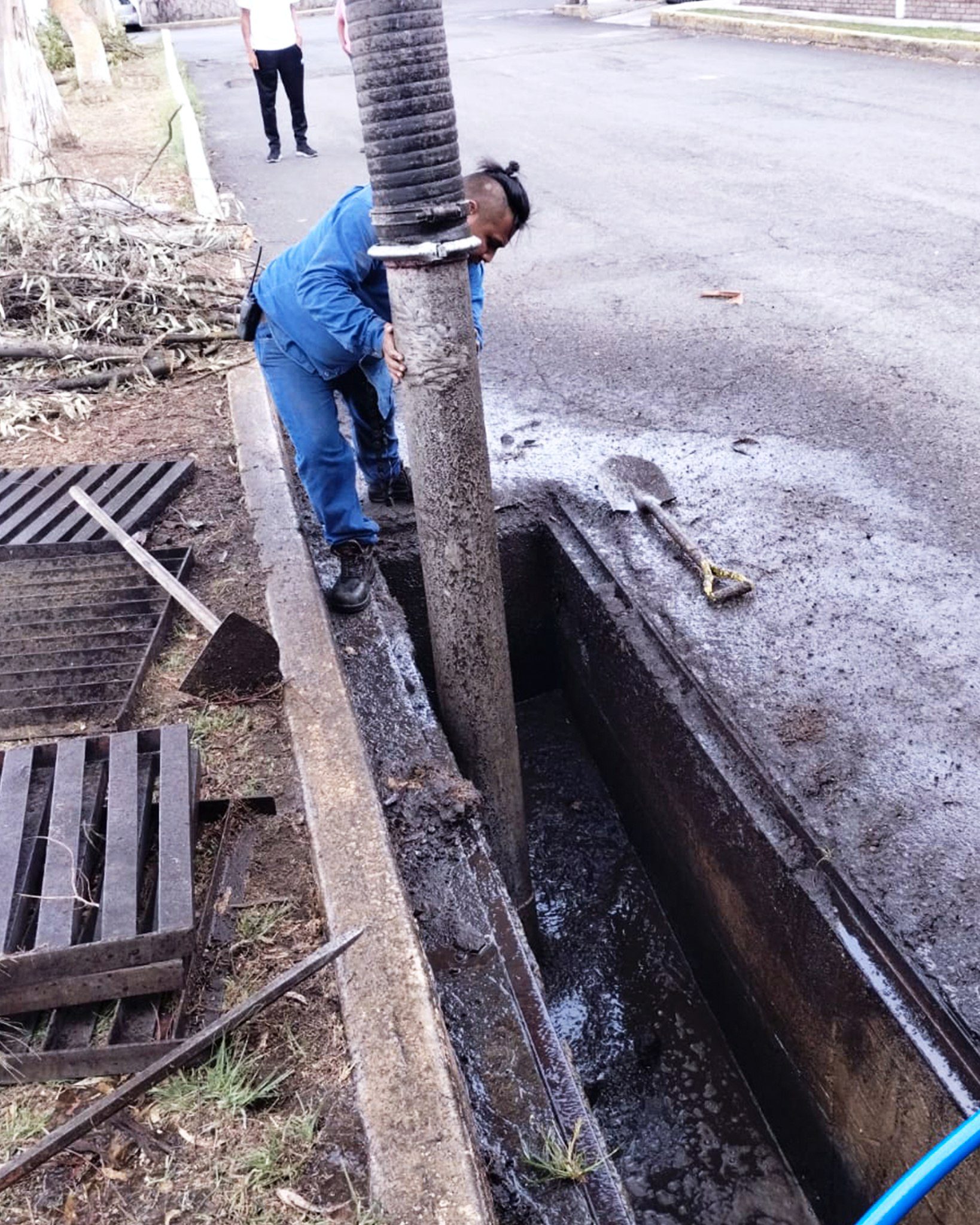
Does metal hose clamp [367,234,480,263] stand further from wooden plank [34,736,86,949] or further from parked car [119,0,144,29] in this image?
parked car [119,0,144,29]

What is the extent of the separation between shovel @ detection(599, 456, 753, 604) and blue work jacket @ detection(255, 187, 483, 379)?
1.08 m

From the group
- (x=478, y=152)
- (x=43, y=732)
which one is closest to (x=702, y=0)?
(x=478, y=152)

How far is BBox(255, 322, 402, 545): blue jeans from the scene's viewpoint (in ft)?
11.4

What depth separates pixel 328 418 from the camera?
356 cm

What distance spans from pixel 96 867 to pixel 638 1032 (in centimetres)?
181

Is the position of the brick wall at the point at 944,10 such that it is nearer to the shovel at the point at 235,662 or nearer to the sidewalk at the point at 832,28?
the sidewalk at the point at 832,28

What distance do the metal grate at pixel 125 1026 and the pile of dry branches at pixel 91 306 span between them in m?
3.50

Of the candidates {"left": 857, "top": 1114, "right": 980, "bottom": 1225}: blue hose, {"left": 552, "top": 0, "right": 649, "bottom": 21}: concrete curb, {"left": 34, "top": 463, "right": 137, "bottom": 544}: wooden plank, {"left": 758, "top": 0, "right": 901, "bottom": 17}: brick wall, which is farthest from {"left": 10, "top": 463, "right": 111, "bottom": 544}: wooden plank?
{"left": 552, "top": 0, "right": 649, "bottom": 21}: concrete curb

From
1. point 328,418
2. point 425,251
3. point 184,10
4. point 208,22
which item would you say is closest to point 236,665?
point 328,418

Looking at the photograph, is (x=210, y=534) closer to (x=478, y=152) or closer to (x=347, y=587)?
(x=347, y=587)

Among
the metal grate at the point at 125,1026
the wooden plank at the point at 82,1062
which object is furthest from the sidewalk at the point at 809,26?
the wooden plank at the point at 82,1062

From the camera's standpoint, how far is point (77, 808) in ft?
8.02

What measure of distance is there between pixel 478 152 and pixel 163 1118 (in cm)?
968

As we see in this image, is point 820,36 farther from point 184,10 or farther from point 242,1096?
point 184,10
